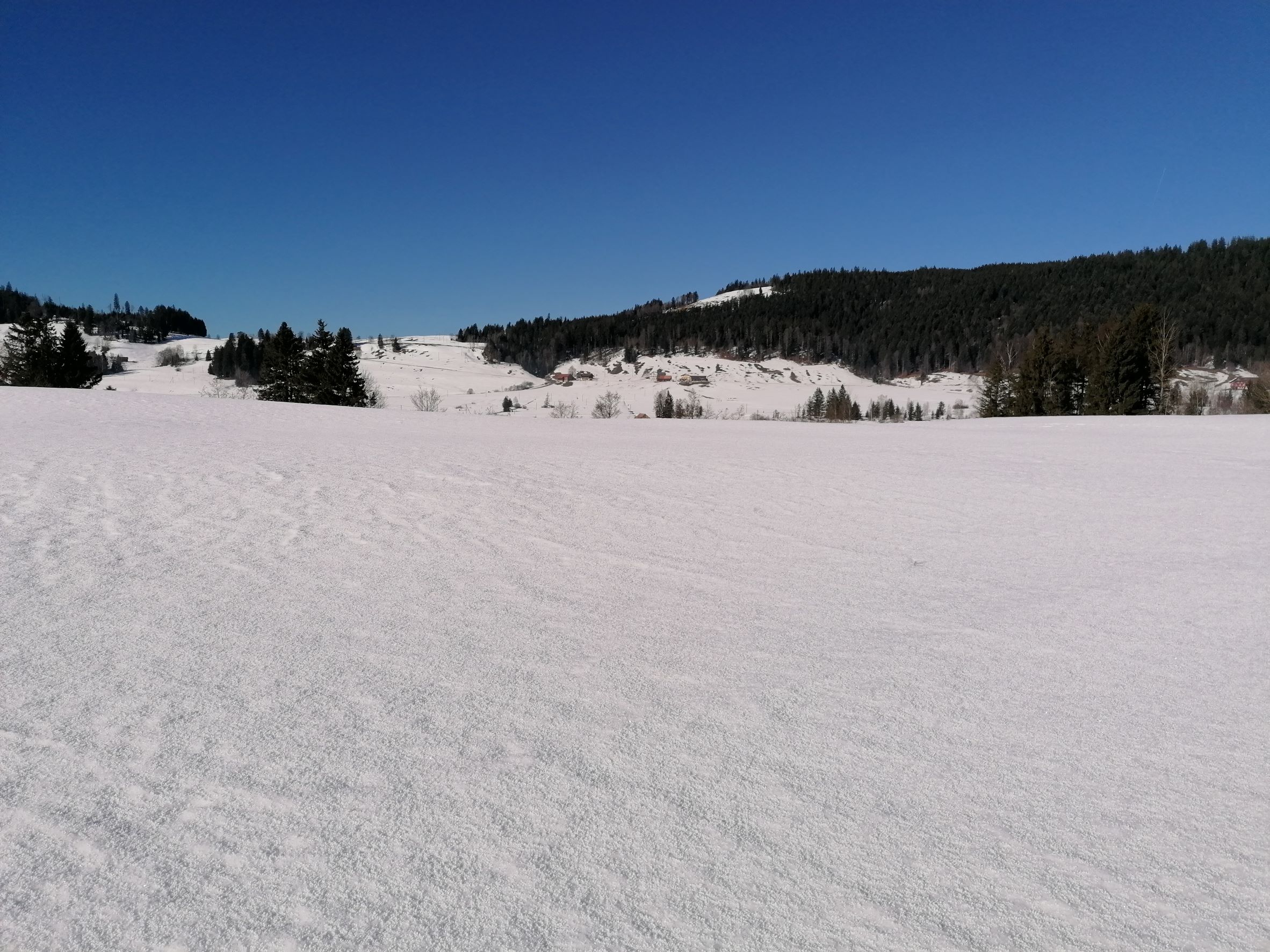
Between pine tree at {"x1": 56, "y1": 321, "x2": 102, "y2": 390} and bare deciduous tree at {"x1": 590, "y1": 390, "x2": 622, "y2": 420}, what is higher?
pine tree at {"x1": 56, "y1": 321, "x2": 102, "y2": 390}

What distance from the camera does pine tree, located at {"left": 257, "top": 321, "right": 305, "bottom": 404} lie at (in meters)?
44.9

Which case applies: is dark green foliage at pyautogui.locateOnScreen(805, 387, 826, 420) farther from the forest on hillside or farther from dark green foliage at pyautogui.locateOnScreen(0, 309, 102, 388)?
dark green foliage at pyautogui.locateOnScreen(0, 309, 102, 388)

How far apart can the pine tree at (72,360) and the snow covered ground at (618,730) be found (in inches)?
1676

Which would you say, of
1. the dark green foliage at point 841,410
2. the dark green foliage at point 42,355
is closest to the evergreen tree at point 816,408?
the dark green foliage at point 841,410

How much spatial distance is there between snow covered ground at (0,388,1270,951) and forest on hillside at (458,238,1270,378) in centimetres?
11640

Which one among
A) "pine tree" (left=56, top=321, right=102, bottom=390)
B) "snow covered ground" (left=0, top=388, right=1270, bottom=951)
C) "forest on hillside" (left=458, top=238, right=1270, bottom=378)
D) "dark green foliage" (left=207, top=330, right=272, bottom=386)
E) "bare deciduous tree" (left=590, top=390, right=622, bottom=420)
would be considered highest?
"forest on hillside" (left=458, top=238, right=1270, bottom=378)

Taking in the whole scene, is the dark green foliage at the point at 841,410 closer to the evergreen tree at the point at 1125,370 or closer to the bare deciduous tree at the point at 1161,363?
the evergreen tree at the point at 1125,370

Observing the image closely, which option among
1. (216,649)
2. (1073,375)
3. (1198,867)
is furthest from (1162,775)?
(1073,375)

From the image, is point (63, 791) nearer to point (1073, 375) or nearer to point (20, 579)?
point (20, 579)

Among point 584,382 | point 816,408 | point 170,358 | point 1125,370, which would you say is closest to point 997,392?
point 1125,370

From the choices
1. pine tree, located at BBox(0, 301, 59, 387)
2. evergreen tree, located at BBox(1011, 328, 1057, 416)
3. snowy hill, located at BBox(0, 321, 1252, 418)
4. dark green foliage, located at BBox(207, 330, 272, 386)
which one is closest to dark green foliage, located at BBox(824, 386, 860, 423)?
snowy hill, located at BBox(0, 321, 1252, 418)

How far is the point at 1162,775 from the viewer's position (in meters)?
3.04

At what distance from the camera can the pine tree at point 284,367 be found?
1770 inches

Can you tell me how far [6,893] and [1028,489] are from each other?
12074 mm
